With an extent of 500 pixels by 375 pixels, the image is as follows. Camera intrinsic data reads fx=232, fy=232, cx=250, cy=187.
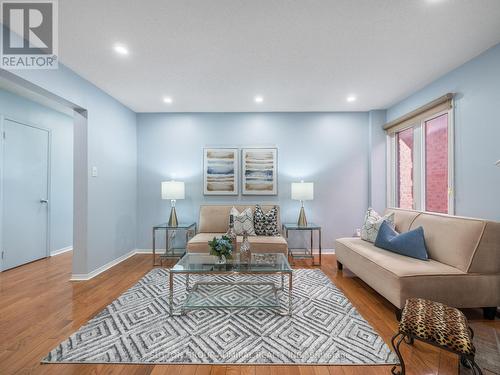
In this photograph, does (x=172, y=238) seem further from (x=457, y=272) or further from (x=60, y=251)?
(x=457, y=272)

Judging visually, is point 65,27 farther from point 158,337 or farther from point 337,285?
point 337,285

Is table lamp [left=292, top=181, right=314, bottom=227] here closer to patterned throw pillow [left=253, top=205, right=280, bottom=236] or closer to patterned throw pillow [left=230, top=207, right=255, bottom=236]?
patterned throw pillow [left=253, top=205, right=280, bottom=236]

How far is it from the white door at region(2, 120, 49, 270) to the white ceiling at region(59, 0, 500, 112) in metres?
1.67

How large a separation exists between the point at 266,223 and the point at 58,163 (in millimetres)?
3874

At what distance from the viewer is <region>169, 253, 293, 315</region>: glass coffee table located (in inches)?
85.2

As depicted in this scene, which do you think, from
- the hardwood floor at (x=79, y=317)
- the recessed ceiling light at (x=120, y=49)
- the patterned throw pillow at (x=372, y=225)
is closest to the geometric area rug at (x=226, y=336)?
the hardwood floor at (x=79, y=317)

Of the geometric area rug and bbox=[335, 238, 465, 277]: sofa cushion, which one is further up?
bbox=[335, 238, 465, 277]: sofa cushion

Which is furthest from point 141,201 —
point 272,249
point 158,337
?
point 158,337

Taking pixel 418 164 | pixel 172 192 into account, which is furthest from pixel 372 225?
pixel 172 192

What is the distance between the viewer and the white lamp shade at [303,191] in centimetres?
381

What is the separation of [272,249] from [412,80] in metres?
2.88

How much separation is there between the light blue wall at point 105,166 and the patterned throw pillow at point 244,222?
1.86 metres

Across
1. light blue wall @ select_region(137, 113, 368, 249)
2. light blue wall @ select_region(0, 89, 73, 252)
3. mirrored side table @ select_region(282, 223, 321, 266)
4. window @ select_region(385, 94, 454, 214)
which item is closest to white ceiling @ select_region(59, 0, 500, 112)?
window @ select_region(385, 94, 454, 214)

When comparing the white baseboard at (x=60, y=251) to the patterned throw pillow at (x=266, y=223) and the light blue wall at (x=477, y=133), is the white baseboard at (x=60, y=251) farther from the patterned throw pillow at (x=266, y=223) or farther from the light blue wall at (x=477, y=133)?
the light blue wall at (x=477, y=133)
